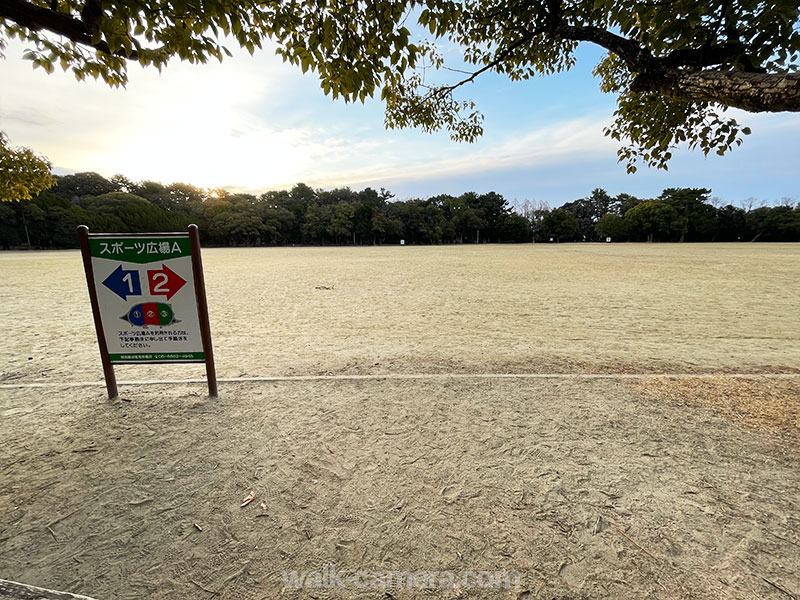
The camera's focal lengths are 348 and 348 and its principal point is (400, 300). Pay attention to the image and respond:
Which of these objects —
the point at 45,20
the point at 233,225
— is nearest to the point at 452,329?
the point at 45,20

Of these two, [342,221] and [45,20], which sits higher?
[342,221]

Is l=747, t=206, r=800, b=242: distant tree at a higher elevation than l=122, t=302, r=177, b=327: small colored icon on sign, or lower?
higher

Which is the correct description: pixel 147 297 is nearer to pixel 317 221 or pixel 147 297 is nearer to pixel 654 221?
pixel 317 221

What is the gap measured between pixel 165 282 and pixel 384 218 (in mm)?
58846

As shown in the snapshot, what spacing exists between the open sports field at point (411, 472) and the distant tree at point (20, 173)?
7.29ft

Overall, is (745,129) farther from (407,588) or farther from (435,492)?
(407,588)

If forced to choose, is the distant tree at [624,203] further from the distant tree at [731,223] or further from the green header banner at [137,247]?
the green header banner at [137,247]

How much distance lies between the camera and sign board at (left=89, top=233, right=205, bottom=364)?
293 cm

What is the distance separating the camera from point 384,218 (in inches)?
2368

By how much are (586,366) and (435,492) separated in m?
2.81

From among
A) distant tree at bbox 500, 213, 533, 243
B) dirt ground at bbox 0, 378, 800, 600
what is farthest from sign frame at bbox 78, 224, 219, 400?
distant tree at bbox 500, 213, 533, 243

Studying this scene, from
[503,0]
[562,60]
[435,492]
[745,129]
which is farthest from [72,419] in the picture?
[562,60]

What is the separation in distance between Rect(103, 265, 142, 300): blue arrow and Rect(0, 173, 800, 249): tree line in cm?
5452

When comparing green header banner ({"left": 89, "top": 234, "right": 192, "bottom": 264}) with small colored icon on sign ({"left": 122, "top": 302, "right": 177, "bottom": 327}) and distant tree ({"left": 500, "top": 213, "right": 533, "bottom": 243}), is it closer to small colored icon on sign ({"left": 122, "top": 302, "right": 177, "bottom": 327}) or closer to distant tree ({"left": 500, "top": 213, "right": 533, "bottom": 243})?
small colored icon on sign ({"left": 122, "top": 302, "right": 177, "bottom": 327})
